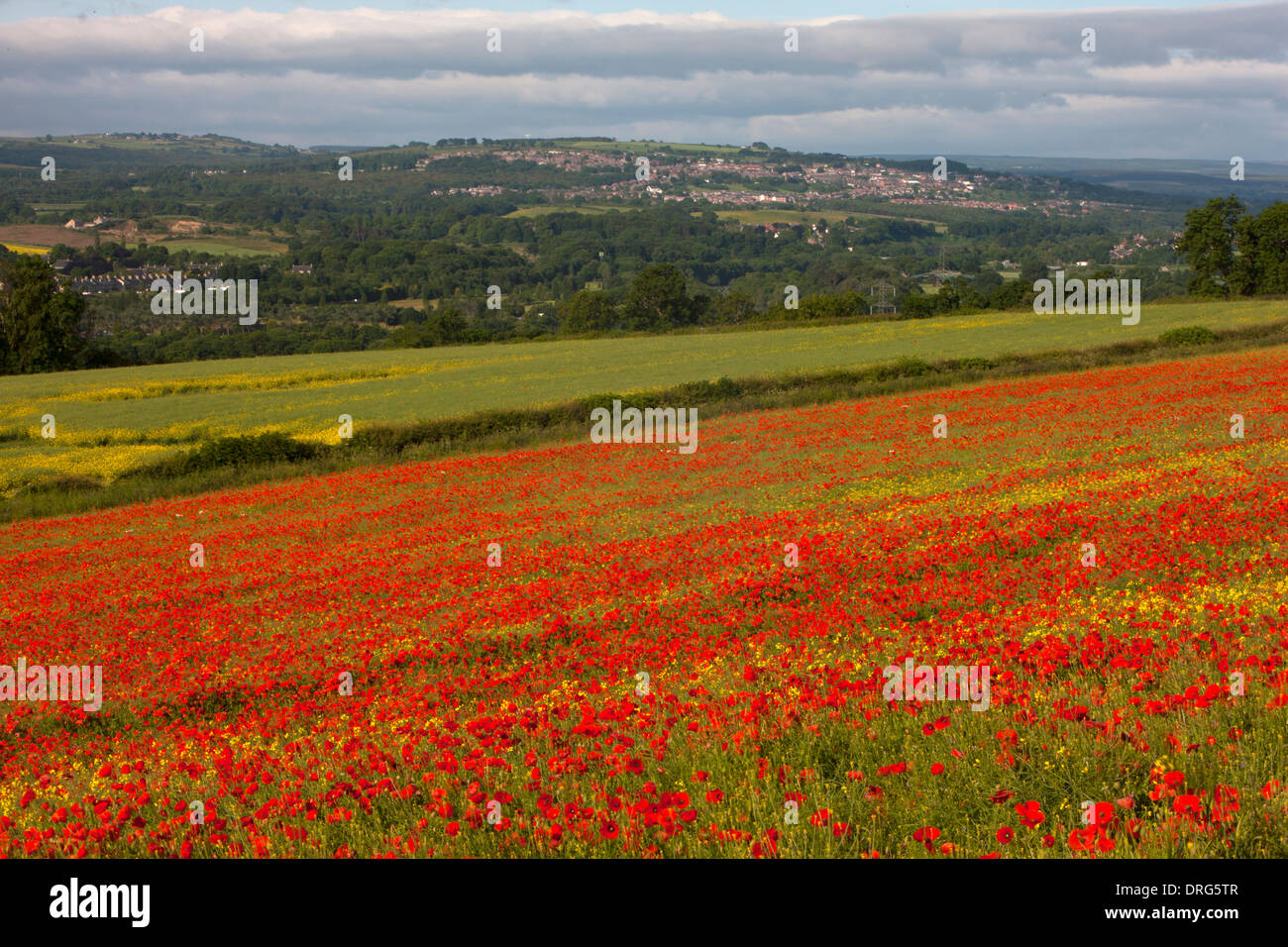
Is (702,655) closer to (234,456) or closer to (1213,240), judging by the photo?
(234,456)

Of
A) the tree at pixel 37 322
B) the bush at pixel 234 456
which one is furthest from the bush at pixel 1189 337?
the tree at pixel 37 322

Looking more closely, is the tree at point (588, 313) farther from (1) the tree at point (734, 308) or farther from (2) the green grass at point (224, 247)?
(2) the green grass at point (224, 247)

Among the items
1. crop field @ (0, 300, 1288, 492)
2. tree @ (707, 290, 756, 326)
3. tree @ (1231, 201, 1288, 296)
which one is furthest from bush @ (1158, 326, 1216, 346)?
tree @ (707, 290, 756, 326)

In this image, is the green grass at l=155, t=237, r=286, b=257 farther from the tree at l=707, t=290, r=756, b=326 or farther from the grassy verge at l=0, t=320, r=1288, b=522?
the grassy verge at l=0, t=320, r=1288, b=522

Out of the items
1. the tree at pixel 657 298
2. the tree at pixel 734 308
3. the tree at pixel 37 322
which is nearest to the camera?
the tree at pixel 37 322
